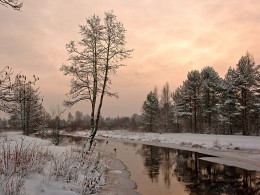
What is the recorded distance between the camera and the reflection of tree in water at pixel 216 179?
41.5 feet

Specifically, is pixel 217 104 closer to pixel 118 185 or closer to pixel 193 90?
pixel 193 90

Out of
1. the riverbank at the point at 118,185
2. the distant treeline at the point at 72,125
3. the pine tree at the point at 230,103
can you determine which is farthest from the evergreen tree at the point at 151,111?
the riverbank at the point at 118,185

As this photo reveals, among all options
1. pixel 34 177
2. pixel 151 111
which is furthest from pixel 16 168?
pixel 151 111

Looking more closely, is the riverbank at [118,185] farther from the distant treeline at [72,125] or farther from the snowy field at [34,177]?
the distant treeline at [72,125]

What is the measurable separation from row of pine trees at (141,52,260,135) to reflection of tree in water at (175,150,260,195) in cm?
2794

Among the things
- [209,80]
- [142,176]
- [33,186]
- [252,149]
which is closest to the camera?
[33,186]

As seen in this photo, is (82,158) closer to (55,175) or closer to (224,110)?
(55,175)

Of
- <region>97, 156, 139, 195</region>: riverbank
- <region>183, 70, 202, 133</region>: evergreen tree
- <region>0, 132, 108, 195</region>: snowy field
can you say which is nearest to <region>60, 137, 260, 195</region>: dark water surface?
<region>97, 156, 139, 195</region>: riverbank

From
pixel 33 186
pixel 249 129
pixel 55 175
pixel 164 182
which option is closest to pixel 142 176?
pixel 164 182

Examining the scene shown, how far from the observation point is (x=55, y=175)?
932 cm

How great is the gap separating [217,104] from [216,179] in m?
43.1

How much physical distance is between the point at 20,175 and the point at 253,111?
45.9 meters

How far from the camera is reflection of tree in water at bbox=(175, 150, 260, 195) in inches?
498

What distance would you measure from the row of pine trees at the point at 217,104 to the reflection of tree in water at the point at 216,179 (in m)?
27.9
